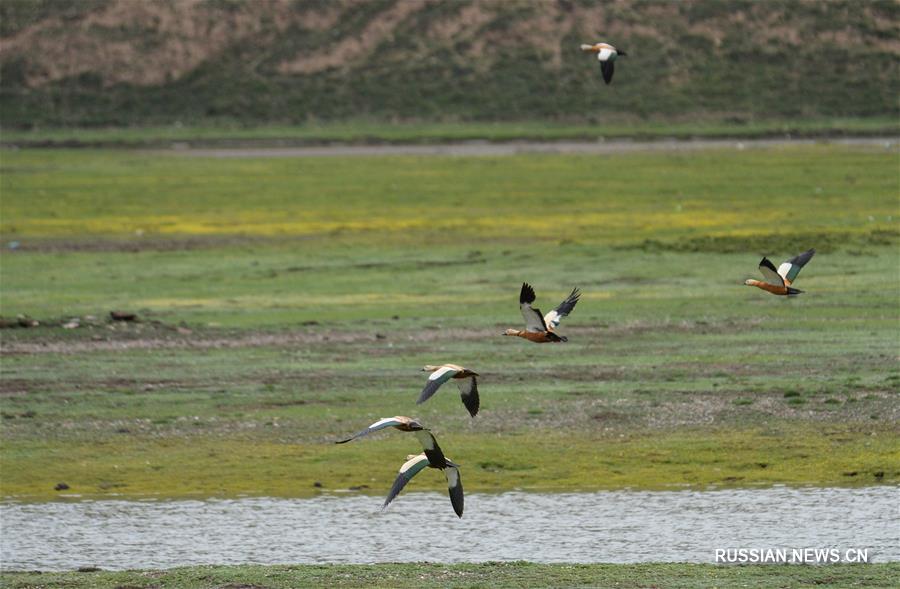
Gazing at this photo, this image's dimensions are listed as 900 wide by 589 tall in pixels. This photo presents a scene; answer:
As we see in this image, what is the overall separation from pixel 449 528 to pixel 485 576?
8.48 feet

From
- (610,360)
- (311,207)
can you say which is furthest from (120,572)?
(311,207)

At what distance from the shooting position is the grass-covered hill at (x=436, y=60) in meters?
77.2

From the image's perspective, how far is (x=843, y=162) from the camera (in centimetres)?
5634

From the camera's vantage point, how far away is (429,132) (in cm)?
7275

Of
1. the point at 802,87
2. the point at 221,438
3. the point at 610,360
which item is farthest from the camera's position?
the point at 802,87

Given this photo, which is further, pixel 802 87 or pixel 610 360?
pixel 802 87

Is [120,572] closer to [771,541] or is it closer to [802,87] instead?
[771,541]

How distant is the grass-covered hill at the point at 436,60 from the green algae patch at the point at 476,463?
180ft

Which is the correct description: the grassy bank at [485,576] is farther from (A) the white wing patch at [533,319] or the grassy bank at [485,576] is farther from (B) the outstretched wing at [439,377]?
(B) the outstretched wing at [439,377]

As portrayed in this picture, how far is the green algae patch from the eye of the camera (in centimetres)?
1927

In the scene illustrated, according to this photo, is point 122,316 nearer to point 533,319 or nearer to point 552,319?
point 552,319

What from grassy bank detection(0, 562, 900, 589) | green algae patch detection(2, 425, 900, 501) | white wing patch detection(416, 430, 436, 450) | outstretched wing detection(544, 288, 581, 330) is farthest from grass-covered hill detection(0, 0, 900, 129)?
white wing patch detection(416, 430, 436, 450)

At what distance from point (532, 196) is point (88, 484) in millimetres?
31415

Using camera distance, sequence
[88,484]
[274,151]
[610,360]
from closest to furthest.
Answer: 1. [88,484]
2. [610,360]
3. [274,151]
